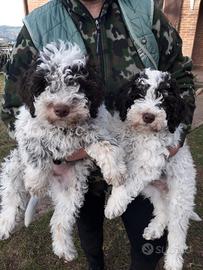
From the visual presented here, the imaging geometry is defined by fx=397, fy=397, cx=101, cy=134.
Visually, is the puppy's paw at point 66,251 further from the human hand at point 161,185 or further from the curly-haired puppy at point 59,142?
the human hand at point 161,185

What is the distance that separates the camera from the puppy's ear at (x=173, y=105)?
2.61 m

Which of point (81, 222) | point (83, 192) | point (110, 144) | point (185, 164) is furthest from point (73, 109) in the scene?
point (81, 222)

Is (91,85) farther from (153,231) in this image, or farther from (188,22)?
(188,22)

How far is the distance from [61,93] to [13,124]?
71 centimetres

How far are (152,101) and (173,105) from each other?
148mm

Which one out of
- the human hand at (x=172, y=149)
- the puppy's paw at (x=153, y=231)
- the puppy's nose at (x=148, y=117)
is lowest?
the puppy's paw at (x=153, y=231)

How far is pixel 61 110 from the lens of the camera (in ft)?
7.29

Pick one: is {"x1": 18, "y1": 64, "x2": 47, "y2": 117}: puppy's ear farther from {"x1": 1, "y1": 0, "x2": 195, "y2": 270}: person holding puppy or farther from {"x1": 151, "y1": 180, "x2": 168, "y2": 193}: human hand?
{"x1": 151, "y1": 180, "x2": 168, "y2": 193}: human hand

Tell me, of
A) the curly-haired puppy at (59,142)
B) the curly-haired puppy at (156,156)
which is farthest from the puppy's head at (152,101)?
the curly-haired puppy at (59,142)

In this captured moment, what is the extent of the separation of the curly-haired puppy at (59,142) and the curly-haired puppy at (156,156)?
8.7 inches

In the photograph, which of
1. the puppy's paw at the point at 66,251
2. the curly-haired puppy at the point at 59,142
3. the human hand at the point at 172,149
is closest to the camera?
the curly-haired puppy at the point at 59,142

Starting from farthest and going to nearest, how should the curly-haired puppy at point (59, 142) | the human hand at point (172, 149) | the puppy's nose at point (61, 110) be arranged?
the human hand at point (172, 149)
the curly-haired puppy at point (59, 142)
the puppy's nose at point (61, 110)

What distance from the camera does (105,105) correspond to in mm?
2795

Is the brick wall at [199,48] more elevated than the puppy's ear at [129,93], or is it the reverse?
the puppy's ear at [129,93]
